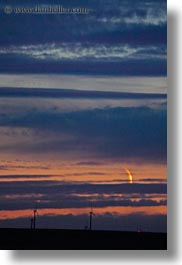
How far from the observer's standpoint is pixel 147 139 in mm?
3072

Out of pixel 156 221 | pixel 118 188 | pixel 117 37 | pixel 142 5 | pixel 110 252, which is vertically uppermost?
pixel 142 5

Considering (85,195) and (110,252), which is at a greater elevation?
(85,195)

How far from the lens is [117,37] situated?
311cm

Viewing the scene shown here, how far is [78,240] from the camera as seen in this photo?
9.93 feet

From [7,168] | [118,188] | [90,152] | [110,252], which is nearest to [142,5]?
[90,152]

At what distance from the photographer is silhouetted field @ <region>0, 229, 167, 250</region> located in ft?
9.78

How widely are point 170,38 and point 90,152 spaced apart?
1.01 m

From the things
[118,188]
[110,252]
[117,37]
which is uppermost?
[117,37]

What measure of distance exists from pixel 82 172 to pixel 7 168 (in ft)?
1.74

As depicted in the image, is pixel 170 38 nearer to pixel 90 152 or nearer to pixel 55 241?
pixel 90 152

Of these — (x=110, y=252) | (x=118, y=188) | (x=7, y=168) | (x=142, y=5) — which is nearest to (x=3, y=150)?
(x=7, y=168)

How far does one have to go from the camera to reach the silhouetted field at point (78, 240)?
298 cm

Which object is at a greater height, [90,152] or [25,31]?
[25,31]

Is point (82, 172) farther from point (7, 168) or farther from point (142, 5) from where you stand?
point (142, 5)
